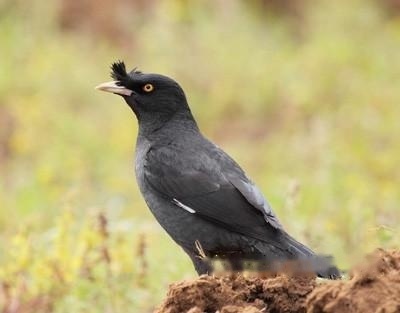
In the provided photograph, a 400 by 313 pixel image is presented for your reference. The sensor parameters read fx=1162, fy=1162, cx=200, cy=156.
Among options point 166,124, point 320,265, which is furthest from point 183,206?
point 320,265

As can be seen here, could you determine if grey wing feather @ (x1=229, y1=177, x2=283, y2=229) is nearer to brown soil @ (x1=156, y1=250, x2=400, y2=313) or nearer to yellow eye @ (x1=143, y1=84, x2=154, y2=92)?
yellow eye @ (x1=143, y1=84, x2=154, y2=92)

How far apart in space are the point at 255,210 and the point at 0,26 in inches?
370

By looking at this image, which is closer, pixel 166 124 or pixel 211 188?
pixel 211 188

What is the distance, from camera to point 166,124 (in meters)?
6.55

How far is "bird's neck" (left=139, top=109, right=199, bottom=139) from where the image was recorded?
21.3 ft

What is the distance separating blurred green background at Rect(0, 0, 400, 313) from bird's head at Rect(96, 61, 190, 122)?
678 millimetres

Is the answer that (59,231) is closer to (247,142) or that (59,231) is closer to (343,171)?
(343,171)

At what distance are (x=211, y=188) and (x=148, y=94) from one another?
2.85 feet

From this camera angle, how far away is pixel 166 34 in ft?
46.4

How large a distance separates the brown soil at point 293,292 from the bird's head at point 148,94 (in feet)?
7.12

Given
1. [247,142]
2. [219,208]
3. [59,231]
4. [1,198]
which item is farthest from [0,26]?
[219,208]

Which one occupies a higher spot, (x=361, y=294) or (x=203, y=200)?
(x=203, y=200)

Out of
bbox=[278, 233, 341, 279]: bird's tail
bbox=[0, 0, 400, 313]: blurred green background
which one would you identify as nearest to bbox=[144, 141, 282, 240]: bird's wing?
bbox=[278, 233, 341, 279]: bird's tail

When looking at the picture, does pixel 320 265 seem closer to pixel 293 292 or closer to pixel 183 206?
pixel 293 292
